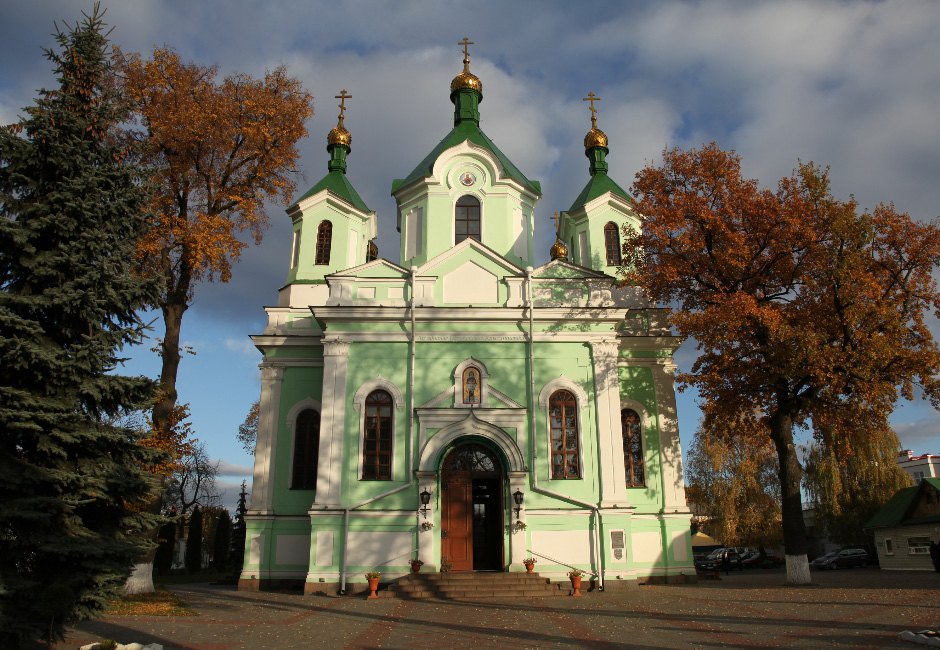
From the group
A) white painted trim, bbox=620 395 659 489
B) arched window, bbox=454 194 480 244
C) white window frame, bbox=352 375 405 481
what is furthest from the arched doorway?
arched window, bbox=454 194 480 244

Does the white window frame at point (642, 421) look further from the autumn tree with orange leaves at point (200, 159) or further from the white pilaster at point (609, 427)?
the autumn tree with orange leaves at point (200, 159)

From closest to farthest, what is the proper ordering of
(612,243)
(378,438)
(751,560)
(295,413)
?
(378,438) < (295,413) < (612,243) < (751,560)

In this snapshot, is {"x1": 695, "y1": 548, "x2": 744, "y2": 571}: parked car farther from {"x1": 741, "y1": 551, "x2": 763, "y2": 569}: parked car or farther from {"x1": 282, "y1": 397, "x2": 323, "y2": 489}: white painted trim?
{"x1": 282, "y1": 397, "x2": 323, "y2": 489}: white painted trim

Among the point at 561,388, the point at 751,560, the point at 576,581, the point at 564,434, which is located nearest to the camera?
the point at 576,581

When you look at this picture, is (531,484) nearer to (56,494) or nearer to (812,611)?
(812,611)

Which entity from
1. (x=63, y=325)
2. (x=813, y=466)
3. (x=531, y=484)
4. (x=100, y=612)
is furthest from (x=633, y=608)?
(x=813, y=466)

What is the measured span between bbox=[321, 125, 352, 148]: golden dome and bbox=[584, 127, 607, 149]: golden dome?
887cm

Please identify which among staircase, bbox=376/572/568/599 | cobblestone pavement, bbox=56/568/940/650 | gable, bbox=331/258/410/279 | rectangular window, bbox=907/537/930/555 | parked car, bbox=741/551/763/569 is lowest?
parked car, bbox=741/551/763/569

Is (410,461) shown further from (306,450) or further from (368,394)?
(306,450)

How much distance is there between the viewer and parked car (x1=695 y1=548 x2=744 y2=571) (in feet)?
106

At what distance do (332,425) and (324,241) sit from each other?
7388mm

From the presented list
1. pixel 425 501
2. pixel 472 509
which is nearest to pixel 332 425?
pixel 425 501

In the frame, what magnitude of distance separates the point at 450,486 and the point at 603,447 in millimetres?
4104

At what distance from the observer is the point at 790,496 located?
17188mm
